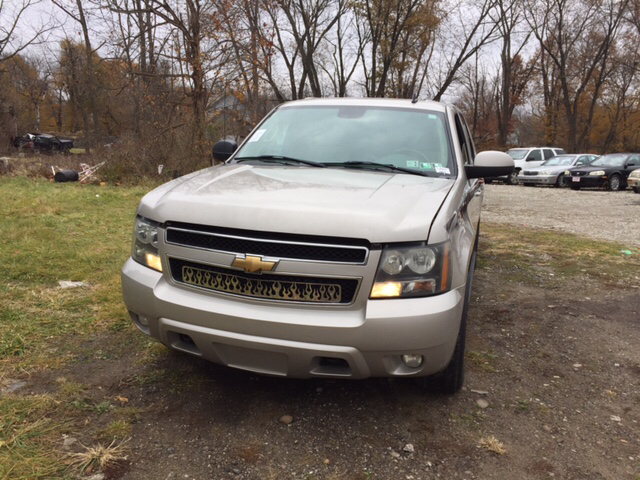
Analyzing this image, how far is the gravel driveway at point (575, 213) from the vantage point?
9094 millimetres

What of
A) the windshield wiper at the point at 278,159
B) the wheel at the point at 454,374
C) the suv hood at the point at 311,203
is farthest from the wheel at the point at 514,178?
the wheel at the point at 454,374

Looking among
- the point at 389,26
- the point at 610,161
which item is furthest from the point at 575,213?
the point at 389,26

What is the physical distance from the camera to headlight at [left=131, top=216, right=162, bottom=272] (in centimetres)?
261

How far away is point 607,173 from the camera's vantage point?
1834 cm

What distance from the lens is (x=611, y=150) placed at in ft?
157

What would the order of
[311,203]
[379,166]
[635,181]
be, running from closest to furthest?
1. [311,203]
2. [379,166]
3. [635,181]

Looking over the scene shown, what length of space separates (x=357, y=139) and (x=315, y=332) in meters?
1.79

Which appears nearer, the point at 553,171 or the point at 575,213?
the point at 575,213

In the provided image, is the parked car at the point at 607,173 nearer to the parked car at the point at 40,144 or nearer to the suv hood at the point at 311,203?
the suv hood at the point at 311,203

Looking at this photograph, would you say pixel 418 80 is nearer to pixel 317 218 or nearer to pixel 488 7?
pixel 488 7

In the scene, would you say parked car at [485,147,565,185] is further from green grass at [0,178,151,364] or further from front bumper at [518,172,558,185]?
green grass at [0,178,151,364]

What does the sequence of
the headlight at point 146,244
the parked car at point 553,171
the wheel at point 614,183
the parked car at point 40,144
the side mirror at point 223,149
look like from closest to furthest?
the headlight at point 146,244 < the side mirror at point 223,149 < the wheel at point 614,183 < the parked car at point 553,171 < the parked car at point 40,144

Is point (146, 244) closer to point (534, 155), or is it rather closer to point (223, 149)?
point (223, 149)

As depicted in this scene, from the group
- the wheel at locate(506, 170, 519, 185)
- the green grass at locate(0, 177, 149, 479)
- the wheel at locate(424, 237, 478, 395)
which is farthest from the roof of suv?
the wheel at locate(506, 170, 519, 185)
